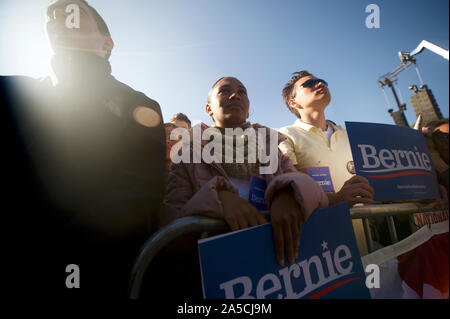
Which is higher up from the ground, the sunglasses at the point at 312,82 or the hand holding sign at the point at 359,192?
the sunglasses at the point at 312,82

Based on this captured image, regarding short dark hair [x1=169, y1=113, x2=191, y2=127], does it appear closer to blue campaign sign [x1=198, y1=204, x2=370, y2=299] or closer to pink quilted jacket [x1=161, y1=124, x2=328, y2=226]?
pink quilted jacket [x1=161, y1=124, x2=328, y2=226]

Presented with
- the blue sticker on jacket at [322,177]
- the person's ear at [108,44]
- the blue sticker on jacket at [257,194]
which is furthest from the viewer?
the blue sticker on jacket at [322,177]

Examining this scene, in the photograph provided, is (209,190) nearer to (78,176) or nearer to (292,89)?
(78,176)

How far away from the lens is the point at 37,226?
836 millimetres

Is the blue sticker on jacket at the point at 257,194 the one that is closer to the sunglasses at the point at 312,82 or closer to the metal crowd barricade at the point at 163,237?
the metal crowd barricade at the point at 163,237

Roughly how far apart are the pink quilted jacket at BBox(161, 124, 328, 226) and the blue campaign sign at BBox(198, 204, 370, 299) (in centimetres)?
11

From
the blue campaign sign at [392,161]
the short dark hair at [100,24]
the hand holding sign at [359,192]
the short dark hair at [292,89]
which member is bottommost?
the hand holding sign at [359,192]

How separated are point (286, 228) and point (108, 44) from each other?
174cm

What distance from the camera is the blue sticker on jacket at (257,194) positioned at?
45.6 inches

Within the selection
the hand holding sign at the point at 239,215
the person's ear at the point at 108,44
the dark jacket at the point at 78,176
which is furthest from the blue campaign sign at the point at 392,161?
the person's ear at the point at 108,44

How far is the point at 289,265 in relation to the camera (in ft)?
2.85

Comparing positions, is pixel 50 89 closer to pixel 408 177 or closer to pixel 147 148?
pixel 147 148

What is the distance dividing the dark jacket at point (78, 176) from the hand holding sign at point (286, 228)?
618 millimetres

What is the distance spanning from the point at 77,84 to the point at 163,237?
1007mm
